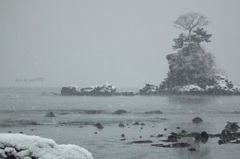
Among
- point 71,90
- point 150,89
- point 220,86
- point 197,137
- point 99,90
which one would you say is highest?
point 220,86

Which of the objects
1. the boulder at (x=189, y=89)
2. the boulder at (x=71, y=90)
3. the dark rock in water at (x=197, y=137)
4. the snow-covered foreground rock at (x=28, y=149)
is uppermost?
the boulder at (x=189, y=89)

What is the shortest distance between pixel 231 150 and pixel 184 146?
2.69m

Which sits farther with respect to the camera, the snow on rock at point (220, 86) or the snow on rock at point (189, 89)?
the snow on rock at point (220, 86)

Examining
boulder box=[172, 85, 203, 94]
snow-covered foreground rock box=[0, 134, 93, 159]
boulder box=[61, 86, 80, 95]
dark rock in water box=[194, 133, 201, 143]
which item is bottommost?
dark rock in water box=[194, 133, 201, 143]

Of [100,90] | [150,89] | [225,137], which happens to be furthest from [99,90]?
[225,137]

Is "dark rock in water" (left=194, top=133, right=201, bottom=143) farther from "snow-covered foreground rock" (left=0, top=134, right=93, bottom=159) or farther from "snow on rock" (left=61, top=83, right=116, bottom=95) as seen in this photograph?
"snow on rock" (left=61, top=83, right=116, bottom=95)

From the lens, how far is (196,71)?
93875mm

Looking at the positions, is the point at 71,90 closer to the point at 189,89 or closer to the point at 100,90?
the point at 100,90

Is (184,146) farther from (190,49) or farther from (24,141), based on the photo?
(190,49)

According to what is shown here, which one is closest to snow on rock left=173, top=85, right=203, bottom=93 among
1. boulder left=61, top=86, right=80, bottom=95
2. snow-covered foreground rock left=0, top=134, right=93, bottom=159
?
boulder left=61, top=86, right=80, bottom=95

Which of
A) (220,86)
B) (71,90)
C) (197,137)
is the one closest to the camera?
(197,137)

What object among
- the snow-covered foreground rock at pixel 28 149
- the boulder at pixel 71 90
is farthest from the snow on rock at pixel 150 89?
the snow-covered foreground rock at pixel 28 149

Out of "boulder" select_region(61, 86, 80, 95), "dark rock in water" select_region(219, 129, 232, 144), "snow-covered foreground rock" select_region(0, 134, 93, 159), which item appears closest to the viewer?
"snow-covered foreground rock" select_region(0, 134, 93, 159)

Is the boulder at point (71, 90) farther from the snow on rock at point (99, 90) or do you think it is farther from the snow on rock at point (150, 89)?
the snow on rock at point (150, 89)
